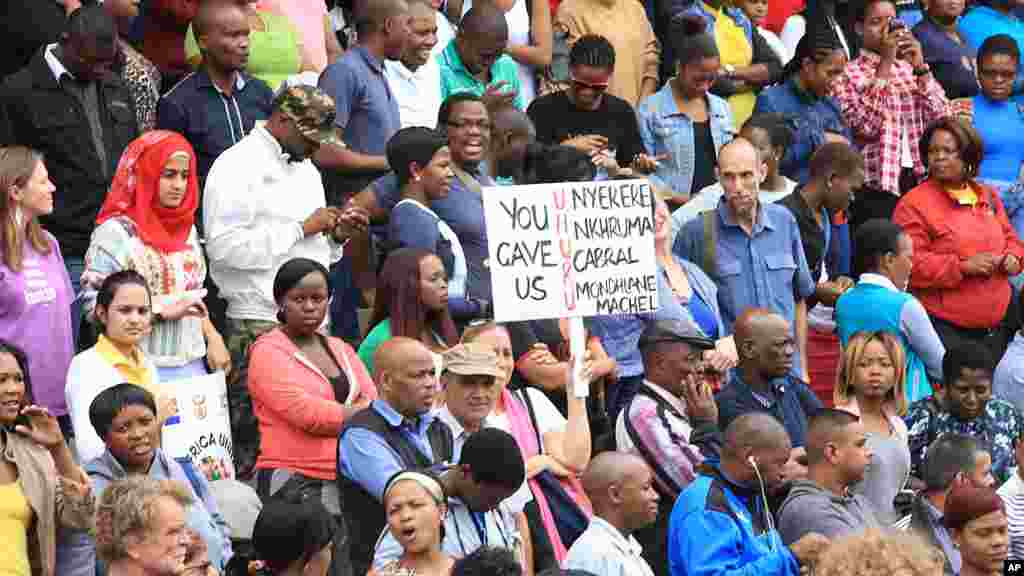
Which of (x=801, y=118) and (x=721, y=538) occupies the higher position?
(x=801, y=118)

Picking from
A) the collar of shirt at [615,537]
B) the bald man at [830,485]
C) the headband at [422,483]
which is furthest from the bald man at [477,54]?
the headband at [422,483]

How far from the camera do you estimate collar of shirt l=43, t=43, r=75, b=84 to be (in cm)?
1220

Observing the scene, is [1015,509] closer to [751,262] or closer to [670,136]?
[751,262]

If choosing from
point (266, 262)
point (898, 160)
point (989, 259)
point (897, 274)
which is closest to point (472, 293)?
point (266, 262)

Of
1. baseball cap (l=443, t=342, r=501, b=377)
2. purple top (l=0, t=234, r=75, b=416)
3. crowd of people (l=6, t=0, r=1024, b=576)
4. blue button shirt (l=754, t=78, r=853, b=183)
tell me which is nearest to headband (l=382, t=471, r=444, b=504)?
crowd of people (l=6, t=0, r=1024, b=576)

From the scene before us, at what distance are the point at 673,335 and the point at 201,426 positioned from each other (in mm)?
2210

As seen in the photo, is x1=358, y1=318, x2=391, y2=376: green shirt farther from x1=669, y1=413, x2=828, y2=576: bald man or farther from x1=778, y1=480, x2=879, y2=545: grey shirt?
x1=778, y1=480, x2=879, y2=545: grey shirt

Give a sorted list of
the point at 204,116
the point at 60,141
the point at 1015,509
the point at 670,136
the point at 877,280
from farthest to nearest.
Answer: the point at 670,136
the point at 877,280
the point at 204,116
the point at 60,141
the point at 1015,509

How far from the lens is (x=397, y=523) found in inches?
367

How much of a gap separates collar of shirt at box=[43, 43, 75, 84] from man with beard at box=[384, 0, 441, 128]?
2.12 meters

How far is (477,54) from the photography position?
14.3 m

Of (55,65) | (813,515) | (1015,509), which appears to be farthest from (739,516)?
(55,65)

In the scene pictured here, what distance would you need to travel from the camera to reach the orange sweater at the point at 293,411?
1063 centimetres

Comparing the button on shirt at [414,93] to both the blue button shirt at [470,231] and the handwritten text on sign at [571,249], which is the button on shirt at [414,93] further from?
the handwritten text on sign at [571,249]
